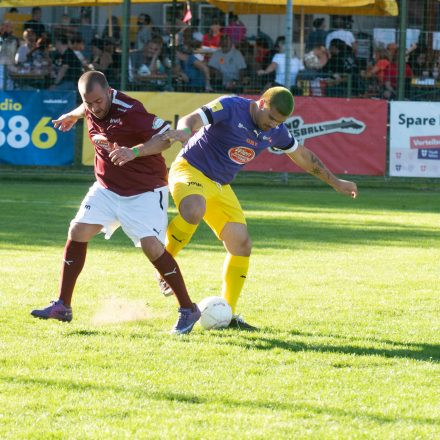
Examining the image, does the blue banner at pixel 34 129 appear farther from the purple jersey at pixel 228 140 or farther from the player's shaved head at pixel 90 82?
the player's shaved head at pixel 90 82

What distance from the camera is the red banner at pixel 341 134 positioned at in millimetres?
19000

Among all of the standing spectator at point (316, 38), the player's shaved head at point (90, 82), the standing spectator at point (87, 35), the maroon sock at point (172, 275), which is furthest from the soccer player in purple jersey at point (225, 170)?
the standing spectator at point (316, 38)

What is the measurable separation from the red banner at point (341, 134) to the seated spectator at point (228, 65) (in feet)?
4.74

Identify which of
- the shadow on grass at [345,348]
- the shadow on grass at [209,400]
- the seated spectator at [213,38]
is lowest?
the shadow on grass at [345,348]

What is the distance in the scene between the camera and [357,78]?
786 inches

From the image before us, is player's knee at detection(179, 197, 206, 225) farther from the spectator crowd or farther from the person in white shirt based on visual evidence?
the spectator crowd

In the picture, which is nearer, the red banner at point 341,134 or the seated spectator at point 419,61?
the red banner at point 341,134

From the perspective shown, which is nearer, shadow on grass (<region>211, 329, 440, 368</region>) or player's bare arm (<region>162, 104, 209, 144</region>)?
shadow on grass (<region>211, 329, 440, 368</region>)

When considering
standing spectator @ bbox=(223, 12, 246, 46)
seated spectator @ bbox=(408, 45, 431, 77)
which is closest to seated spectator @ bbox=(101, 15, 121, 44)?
standing spectator @ bbox=(223, 12, 246, 46)

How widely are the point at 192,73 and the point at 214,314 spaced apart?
13.0 metres

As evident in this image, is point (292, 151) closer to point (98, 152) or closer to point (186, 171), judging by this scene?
point (186, 171)

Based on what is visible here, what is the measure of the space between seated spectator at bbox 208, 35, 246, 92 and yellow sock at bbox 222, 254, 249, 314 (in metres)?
12.2

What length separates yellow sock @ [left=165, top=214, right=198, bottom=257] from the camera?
7.79 m

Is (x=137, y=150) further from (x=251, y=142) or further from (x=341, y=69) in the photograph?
(x=341, y=69)
